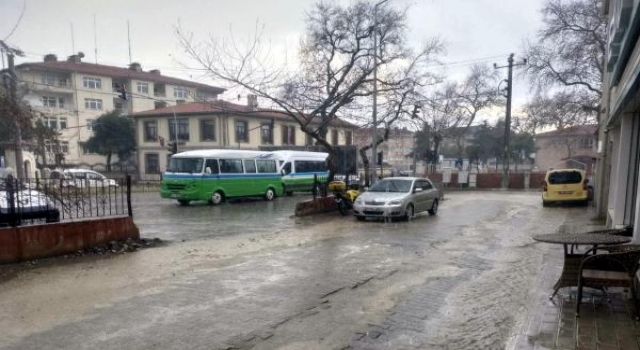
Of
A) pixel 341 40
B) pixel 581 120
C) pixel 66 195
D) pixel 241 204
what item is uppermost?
pixel 341 40

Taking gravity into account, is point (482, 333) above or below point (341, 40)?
below

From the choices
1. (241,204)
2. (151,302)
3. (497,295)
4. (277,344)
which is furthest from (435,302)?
(241,204)

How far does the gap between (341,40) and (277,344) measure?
15.5 m

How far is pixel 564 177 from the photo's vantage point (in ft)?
62.1

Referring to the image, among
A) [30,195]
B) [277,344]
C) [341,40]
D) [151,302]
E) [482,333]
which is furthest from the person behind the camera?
[341,40]

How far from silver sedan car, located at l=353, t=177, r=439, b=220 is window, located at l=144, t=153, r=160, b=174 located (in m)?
31.4

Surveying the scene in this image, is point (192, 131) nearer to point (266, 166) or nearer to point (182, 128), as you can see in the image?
point (182, 128)

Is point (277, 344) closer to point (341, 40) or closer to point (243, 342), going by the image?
point (243, 342)

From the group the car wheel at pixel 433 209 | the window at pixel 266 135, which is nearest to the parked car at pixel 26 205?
the car wheel at pixel 433 209

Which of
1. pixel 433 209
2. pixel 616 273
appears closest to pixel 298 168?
pixel 433 209

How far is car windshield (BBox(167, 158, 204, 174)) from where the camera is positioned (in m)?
19.5

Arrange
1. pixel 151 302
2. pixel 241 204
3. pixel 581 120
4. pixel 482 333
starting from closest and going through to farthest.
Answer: pixel 482 333
pixel 151 302
pixel 241 204
pixel 581 120

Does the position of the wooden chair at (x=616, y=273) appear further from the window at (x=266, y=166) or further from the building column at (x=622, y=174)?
the window at (x=266, y=166)

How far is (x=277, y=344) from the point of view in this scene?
450cm
